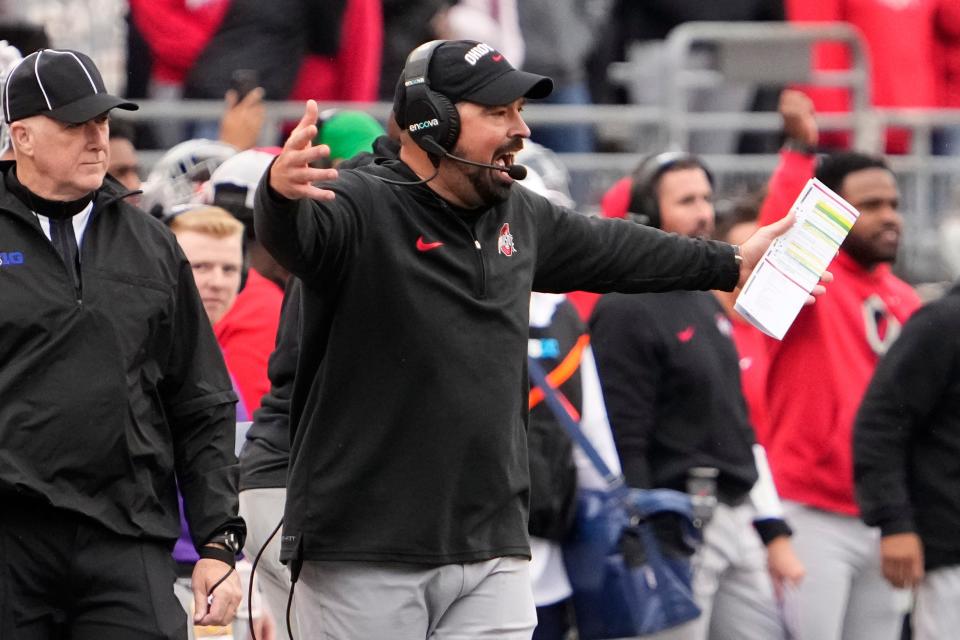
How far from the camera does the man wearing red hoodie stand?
7.46 metres

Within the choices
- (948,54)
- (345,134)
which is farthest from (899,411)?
(948,54)

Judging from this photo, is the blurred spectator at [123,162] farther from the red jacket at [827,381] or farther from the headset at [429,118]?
the headset at [429,118]

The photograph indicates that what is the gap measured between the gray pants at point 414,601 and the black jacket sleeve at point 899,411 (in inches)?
97.1

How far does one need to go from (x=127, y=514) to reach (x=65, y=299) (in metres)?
0.52

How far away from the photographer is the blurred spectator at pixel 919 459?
701 cm

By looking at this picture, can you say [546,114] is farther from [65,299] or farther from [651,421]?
[65,299]

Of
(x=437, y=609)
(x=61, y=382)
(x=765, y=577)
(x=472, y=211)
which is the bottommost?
(x=765, y=577)

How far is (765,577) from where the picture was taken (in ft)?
24.1

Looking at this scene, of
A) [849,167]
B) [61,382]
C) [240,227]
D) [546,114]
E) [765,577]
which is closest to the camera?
[61,382]

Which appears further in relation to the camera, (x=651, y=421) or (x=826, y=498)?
(x=826, y=498)

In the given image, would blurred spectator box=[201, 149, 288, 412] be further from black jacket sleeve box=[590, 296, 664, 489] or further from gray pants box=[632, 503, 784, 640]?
gray pants box=[632, 503, 784, 640]

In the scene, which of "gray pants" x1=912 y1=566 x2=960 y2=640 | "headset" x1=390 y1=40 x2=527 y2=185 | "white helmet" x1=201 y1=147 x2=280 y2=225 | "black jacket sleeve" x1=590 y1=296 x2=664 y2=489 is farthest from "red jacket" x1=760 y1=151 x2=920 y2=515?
"headset" x1=390 y1=40 x2=527 y2=185

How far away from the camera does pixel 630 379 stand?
6902mm

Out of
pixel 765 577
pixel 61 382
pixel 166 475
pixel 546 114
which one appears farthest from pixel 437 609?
pixel 546 114
